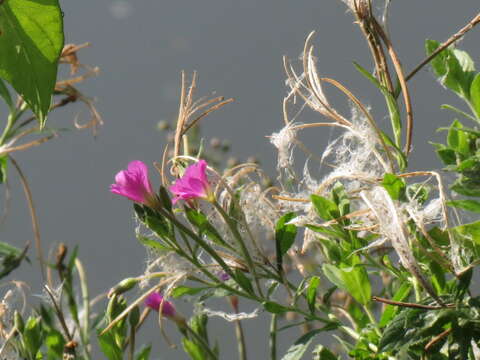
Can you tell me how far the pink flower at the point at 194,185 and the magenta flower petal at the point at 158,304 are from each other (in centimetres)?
11

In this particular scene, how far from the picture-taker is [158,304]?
494 mm

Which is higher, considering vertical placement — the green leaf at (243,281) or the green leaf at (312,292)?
the green leaf at (243,281)

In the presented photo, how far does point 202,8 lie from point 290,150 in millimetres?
2871

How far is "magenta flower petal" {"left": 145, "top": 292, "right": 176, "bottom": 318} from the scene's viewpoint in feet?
1.62

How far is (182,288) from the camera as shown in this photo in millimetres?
447

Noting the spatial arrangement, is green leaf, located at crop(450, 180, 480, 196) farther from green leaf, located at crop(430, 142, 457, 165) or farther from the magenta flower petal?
the magenta flower petal

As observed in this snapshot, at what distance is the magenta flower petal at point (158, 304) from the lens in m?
0.49

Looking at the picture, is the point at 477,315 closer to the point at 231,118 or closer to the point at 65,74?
the point at 231,118

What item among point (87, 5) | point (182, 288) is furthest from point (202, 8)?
point (182, 288)

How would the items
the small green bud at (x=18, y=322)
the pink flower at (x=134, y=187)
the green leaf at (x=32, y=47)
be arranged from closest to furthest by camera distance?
the green leaf at (x=32, y=47), the pink flower at (x=134, y=187), the small green bud at (x=18, y=322)

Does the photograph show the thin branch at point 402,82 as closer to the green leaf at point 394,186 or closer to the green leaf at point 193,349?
the green leaf at point 394,186

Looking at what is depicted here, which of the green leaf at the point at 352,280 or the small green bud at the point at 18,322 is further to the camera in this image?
the small green bud at the point at 18,322

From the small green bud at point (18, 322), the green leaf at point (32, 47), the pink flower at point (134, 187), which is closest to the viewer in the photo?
the green leaf at point (32, 47)

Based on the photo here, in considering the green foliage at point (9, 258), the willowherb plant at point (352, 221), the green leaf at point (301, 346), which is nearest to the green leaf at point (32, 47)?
the willowherb plant at point (352, 221)
